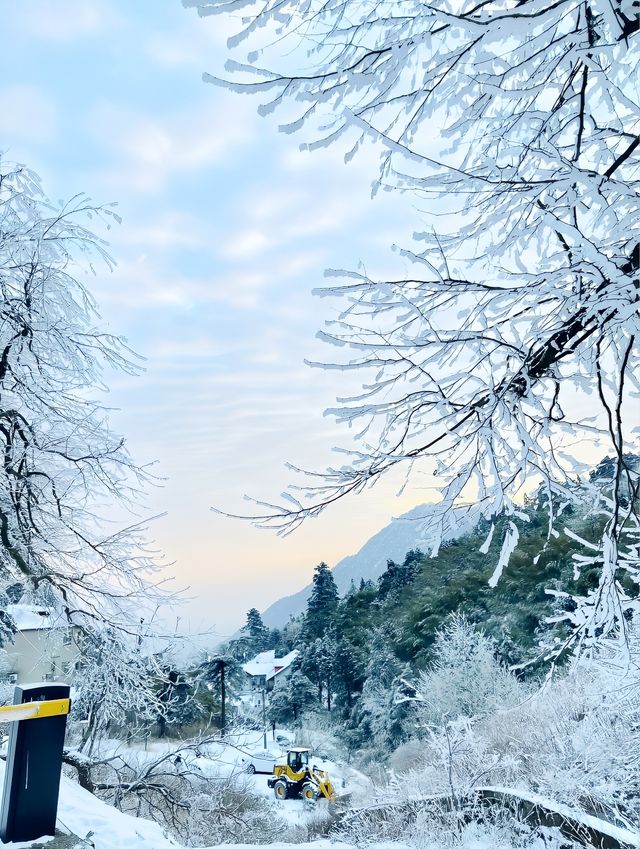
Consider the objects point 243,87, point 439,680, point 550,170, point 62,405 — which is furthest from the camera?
point 439,680

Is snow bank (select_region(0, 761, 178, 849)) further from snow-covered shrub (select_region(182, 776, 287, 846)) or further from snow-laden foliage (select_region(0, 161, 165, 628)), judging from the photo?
snow-covered shrub (select_region(182, 776, 287, 846))

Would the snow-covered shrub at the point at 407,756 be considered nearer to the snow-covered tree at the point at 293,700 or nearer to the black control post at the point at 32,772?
the snow-covered tree at the point at 293,700

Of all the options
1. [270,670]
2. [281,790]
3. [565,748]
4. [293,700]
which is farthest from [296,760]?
[270,670]

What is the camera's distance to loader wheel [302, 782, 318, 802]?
21266 millimetres

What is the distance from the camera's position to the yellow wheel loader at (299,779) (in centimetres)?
2144

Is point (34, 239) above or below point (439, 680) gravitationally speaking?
above

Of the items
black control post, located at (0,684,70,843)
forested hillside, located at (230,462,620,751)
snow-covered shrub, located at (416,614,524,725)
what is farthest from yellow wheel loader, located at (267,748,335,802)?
black control post, located at (0,684,70,843)

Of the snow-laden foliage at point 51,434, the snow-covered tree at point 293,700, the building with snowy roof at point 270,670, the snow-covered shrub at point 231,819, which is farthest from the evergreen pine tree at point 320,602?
the snow-laden foliage at point 51,434

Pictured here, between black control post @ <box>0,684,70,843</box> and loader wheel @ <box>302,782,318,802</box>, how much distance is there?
2076cm

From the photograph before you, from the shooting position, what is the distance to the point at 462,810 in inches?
385

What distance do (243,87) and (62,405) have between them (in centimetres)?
519

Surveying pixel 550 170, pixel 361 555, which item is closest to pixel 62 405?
pixel 550 170

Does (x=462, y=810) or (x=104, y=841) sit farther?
(x=462, y=810)

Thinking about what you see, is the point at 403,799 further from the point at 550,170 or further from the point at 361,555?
the point at 361,555
